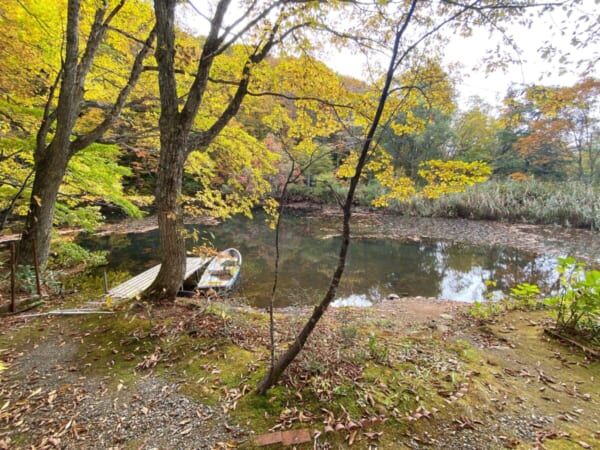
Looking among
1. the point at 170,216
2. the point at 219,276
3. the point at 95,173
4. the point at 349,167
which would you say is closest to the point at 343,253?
the point at 349,167

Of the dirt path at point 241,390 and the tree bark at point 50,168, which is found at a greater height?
the tree bark at point 50,168

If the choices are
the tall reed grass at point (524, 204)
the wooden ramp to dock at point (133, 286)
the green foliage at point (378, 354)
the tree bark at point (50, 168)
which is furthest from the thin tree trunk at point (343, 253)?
the tall reed grass at point (524, 204)

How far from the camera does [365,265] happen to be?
9281 mm

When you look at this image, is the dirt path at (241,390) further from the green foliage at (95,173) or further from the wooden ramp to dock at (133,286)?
the green foliage at (95,173)

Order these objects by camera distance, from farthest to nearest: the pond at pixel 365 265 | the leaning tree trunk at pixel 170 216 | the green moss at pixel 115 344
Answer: the pond at pixel 365 265
the leaning tree trunk at pixel 170 216
the green moss at pixel 115 344

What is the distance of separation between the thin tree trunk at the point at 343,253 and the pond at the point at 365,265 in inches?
125

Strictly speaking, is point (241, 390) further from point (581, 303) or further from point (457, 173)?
point (581, 303)

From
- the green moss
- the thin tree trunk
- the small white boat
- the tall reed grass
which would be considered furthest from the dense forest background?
the tall reed grass

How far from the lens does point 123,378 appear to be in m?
2.42

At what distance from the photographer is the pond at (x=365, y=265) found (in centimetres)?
730

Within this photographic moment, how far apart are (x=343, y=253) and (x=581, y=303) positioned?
132 inches

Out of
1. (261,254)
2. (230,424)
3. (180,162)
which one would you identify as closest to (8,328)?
(180,162)

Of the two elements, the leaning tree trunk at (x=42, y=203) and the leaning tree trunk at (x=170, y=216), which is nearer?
the leaning tree trunk at (x=170, y=216)

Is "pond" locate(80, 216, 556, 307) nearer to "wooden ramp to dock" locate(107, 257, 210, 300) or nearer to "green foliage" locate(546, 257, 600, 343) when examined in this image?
"wooden ramp to dock" locate(107, 257, 210, 300)
